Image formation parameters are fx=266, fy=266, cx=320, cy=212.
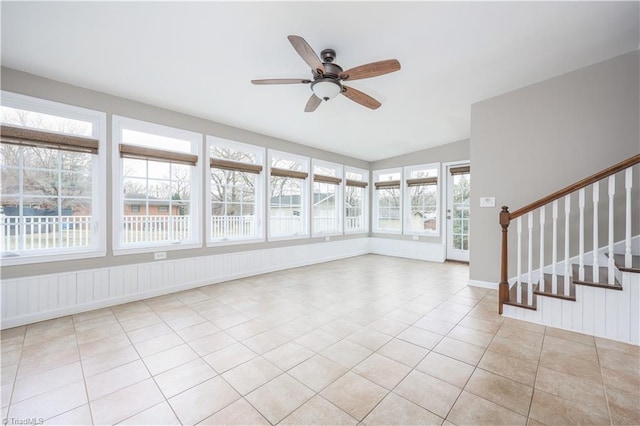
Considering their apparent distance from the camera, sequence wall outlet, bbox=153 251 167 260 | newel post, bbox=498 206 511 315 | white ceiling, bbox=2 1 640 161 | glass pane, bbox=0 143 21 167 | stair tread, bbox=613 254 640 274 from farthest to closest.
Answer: wall outlet, bbox=153 251 167 260 → newel post, bbox=498 206 511 315 → glass pane, bbox=0 143 21 167 → stair tread, bbox=613 254 640 274 → white ceiling, bbox=2 1 640 161

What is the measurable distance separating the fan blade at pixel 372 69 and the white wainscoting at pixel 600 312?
2832 millimetres

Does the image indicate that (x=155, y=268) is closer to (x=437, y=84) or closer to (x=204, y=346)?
(x=204, y=346)

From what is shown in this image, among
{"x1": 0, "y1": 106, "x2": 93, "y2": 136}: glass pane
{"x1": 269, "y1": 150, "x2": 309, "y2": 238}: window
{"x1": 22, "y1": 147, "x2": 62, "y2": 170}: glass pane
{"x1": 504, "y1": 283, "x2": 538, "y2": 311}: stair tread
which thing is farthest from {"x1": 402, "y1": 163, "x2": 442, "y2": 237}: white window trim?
{"x1": 22, "y1": 147, "x2": 62, "y2": 170}: glass pane

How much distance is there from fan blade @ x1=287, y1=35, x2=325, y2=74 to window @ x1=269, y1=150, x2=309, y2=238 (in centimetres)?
298

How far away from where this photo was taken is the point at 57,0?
205cm

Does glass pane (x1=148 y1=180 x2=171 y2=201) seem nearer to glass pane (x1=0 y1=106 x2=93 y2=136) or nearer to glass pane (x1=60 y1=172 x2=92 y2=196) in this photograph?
glass pane (x1=60 y1=172 x2=92 y2=196)

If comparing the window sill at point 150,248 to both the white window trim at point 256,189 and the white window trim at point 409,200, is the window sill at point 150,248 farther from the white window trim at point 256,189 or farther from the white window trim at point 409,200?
the white window trim at point 409,200

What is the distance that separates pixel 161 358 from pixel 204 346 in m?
0.33

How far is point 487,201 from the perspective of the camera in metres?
4.07

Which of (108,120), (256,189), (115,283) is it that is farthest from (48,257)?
(256,189)

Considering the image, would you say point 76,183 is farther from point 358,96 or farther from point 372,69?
point 372,69

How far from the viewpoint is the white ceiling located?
224 centimetres

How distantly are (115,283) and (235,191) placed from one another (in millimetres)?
2188

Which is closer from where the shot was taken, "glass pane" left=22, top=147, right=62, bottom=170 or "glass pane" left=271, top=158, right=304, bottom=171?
"glass pane" left=22, top=147, right=62, bottom=170
